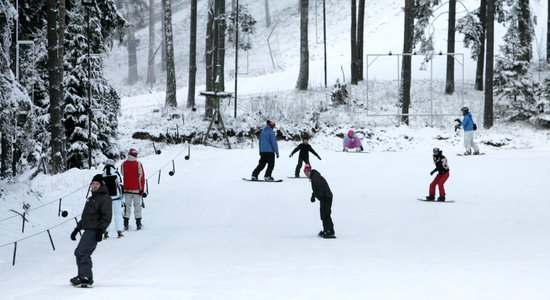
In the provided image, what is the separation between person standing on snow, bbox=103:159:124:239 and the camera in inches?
603

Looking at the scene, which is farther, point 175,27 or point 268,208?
point 175,27

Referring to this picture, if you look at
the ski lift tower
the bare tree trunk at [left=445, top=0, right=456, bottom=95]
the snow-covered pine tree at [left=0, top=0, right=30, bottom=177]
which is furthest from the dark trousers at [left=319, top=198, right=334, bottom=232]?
the bare tree trunk at [left=445, top=0, right=456, bottom=95]

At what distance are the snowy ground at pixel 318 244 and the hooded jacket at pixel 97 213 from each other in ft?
2.72

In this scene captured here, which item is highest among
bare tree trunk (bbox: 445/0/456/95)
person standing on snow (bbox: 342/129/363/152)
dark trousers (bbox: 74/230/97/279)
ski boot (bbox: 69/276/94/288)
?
bare tree trunk (bbox: 445/0/456/95)

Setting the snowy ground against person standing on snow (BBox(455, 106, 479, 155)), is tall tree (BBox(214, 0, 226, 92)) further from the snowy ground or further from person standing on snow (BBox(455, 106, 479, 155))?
the snowy ground

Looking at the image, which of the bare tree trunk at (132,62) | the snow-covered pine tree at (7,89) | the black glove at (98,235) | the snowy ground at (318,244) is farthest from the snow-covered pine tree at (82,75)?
the bare tree trunk at (132,62)

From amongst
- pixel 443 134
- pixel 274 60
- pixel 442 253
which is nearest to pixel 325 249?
pixel 442 253

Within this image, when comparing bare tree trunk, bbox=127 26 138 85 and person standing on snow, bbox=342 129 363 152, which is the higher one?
bare tree trunk, bbox=127 26 138 85

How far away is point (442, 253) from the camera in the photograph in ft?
43.1

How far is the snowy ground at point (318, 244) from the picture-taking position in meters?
10.4

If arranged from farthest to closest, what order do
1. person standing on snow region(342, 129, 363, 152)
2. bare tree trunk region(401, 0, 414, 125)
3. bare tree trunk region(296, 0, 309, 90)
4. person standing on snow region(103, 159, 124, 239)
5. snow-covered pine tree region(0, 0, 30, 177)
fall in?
bare tree trunk region(296, 0, 309, 90), bare tree trunk region(401, 0, 414, 125), person standing on snow region(342, 129, 363, 152), snow-covered pine tree region(0, 0, 30, 177), person standing on snow region(103, 159, 124, 239)

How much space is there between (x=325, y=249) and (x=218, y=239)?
7.52 feet

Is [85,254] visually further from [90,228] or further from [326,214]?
[326,214]

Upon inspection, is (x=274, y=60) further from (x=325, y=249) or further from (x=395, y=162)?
(x=325, y=249)
